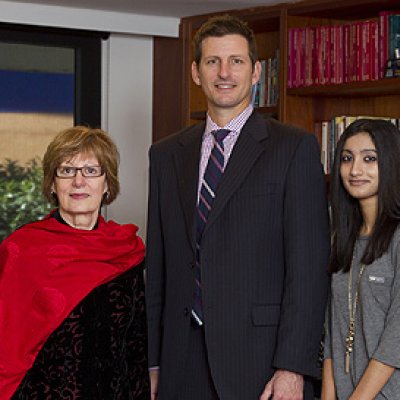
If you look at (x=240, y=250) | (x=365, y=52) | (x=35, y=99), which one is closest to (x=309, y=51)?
Answer: (x=365, y=52)

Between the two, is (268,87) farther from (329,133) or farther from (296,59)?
(329,133)

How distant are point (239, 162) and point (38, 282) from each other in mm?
679

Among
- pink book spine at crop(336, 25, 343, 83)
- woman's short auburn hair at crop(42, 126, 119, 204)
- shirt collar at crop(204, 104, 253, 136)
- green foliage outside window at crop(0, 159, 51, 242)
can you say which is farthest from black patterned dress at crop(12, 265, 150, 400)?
green foliage outside window at crop(0, 159, 51, 242)

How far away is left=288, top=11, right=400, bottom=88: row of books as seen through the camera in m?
4.08

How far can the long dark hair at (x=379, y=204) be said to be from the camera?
2656 mm

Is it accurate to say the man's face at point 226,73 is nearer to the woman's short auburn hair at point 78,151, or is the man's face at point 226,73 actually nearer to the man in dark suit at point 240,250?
the man in dark suit at point 240,250

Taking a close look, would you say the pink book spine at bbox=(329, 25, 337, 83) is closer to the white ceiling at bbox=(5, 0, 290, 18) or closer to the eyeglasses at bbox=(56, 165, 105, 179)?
the white ceiling at bbox=(5, 0, 290, 18)

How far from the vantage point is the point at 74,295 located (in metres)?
2.59

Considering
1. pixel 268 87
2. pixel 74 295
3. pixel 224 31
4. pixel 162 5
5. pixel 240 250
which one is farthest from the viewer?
pixel 268 87

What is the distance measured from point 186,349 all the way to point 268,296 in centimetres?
30

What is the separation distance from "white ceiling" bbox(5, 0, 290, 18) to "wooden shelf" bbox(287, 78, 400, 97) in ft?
1.42

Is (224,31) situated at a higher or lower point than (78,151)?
higher

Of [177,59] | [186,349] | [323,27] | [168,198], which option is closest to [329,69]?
[323,27]

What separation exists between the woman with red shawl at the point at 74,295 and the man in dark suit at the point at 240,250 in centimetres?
19
